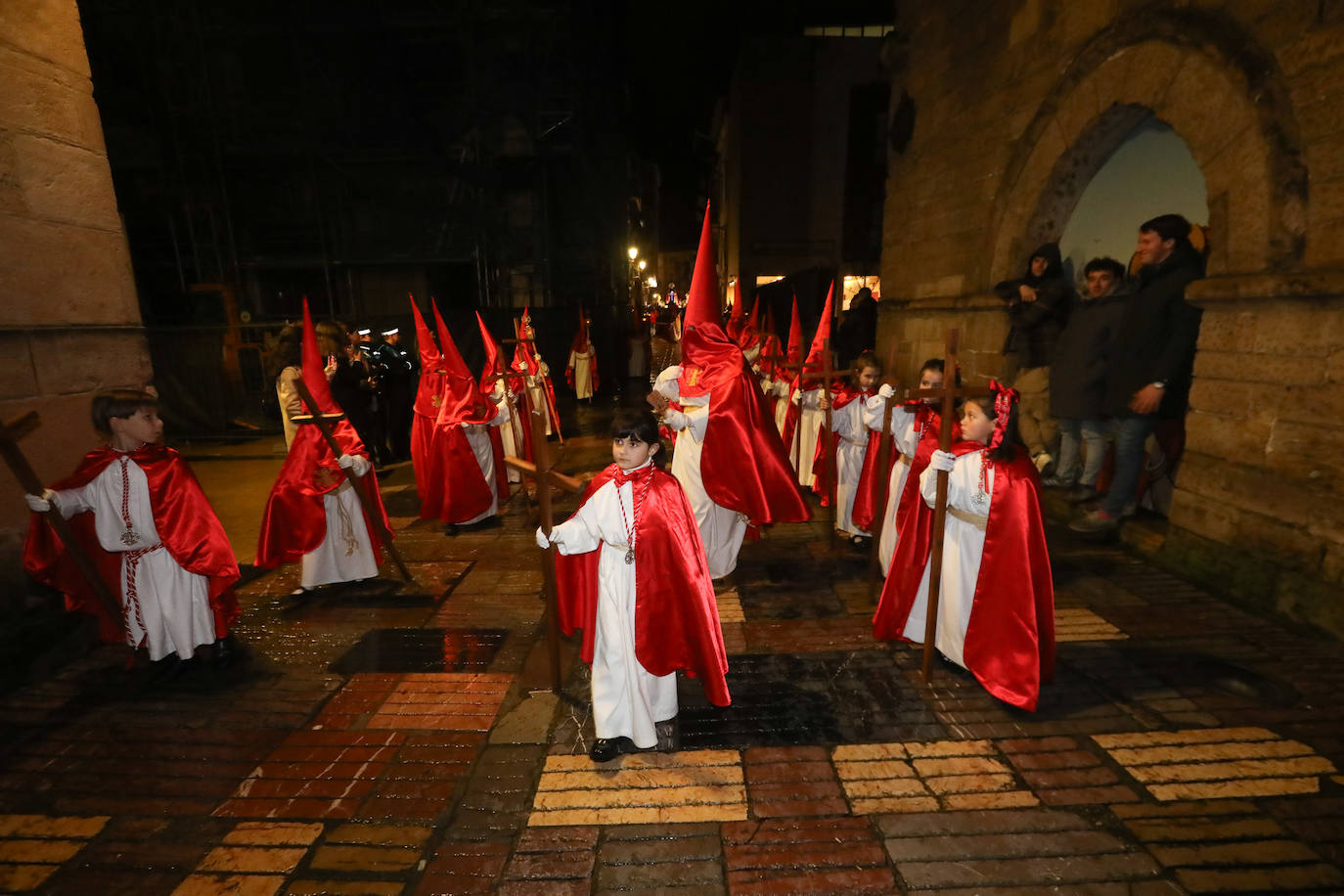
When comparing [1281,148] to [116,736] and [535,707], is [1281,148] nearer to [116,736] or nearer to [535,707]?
[535,707]

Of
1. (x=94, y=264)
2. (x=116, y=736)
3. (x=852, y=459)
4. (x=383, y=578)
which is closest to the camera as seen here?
(x=116, y=736)

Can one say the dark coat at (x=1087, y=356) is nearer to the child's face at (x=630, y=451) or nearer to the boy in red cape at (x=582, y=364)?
the child's face at (x=630, y=451)

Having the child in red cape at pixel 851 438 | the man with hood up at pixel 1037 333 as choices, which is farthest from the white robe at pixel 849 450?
the man with hood up at pixel 1037 333

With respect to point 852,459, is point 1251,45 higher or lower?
higher

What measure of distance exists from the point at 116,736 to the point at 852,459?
5775mm

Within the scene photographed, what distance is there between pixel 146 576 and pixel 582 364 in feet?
40.2

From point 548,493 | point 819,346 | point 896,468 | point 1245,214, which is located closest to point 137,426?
point 548,493

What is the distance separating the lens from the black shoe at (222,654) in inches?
154

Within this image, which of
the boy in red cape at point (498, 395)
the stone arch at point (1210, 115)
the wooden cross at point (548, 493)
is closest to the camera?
the wooden cross at point (548, 493)

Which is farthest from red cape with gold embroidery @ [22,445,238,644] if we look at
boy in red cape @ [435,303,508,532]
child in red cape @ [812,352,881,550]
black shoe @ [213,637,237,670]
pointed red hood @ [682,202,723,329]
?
child in red cape @ [812,352,881,550]

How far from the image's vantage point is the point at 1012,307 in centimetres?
668

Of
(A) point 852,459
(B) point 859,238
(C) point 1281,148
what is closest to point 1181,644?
(A) point 852,459

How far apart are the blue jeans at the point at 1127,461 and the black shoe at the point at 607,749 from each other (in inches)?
201

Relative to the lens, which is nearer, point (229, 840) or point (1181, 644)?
point (229, 840)
